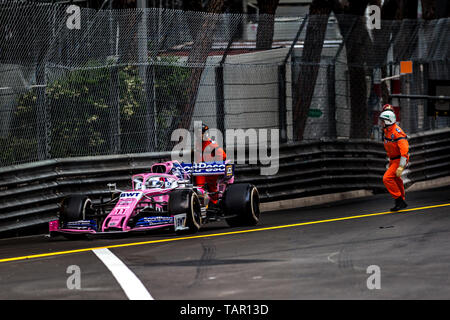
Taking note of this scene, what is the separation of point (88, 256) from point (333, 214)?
635 centimetres

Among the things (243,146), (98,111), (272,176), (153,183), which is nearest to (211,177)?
(153,183)

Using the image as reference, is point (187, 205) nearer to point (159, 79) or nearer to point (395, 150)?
point (159, 79)

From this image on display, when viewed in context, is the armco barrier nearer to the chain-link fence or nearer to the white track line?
the chain-link fence

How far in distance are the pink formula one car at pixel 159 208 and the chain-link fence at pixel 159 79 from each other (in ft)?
5.66

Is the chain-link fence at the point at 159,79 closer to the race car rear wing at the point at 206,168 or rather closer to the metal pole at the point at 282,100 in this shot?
the metal pole at the point at 282,100

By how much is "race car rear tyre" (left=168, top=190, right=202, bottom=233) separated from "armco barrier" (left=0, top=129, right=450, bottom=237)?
2.62 metres

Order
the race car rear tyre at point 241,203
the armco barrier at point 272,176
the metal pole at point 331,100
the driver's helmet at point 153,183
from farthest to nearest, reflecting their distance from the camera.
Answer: the metal pole at point 331,100
the armco barrier at point 272,176
the race car rear tyre at point 241,203
the driver's helmet at point 153,183

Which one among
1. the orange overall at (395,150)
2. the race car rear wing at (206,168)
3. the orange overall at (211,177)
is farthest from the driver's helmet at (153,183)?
the orange overall at (395,150)

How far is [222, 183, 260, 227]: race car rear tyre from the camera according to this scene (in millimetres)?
15016

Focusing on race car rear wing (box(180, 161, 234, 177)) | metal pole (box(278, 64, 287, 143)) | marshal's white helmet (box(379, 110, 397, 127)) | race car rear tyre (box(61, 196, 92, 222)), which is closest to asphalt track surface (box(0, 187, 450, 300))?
race car rear tyre (box(61, 196, 92, 222))

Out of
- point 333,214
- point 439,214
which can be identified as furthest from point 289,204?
point 439,214

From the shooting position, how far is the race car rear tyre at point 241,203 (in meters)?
15.0

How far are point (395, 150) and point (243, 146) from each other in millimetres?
3433

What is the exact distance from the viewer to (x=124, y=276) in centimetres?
959
